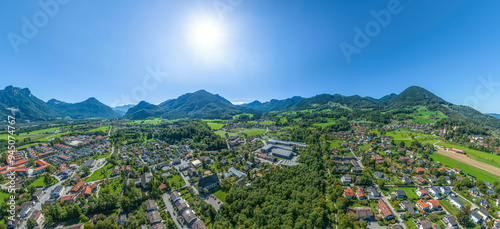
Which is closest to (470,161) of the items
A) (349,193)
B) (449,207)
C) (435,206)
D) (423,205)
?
(449,207)

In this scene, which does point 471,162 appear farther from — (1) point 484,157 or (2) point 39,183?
(2) point 39,183

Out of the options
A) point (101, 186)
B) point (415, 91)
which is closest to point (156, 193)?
point (101, 186)

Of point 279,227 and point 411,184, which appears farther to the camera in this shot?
point 411,184

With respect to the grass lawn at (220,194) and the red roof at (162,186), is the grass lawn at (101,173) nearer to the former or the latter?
the red roof at (162,186)

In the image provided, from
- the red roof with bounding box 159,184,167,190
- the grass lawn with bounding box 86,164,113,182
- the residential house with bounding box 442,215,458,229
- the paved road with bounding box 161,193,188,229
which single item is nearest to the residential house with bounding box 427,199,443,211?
the residential house with bounding box 442,215,458,229

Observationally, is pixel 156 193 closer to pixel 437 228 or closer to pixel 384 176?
pixel 437 228

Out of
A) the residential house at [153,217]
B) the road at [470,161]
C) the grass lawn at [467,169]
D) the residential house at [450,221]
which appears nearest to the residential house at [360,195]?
the residential house at [450,221]
